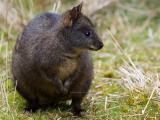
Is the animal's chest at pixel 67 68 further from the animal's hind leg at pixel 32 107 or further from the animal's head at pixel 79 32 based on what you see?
the animal's hind leg at pixel 32 107

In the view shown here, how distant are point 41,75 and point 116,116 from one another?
73cm

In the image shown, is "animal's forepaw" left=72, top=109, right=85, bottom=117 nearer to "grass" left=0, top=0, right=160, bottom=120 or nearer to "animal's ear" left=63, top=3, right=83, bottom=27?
"grass" left=0, top=0, right=160, bottom=120

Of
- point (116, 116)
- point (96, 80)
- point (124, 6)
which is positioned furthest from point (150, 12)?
point (116, 116)

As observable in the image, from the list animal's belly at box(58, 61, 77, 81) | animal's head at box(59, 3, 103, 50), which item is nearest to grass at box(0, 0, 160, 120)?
animal's belly at box(58, 61, 77, 81)

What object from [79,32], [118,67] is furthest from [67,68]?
[118,67]

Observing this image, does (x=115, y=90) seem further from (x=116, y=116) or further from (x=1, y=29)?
(x=1, y=29)

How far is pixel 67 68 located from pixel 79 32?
307mm

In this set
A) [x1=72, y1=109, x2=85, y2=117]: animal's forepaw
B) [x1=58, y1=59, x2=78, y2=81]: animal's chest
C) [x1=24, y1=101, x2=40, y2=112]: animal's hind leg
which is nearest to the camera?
[x1=58, y1=59, x2=78, y2=81]: animal's chest

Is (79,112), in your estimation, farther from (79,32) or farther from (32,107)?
(79,32)

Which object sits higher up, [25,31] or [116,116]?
[25,31]

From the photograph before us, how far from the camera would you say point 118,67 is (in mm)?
6074

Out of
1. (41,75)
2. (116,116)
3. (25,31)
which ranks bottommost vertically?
(116,116)

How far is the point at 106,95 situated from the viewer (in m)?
5.17

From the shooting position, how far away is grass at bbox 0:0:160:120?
468cm
